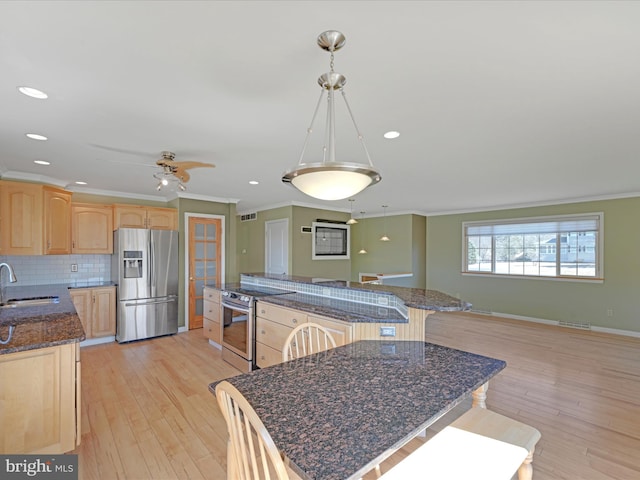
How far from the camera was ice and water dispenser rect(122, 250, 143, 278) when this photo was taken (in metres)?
4.57

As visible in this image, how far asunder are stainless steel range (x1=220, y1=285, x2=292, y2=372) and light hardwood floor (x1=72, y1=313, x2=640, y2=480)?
18 cm

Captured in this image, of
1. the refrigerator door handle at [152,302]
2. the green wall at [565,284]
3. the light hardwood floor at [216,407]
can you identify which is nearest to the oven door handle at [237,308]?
the light hardwood floor at [216,407]

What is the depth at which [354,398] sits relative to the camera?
1.22 metres

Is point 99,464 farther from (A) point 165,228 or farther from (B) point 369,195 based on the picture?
(B) point 369,195

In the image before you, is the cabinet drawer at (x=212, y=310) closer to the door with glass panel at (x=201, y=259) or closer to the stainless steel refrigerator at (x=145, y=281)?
the stainless steel refrigerator at (x=145, y=281)

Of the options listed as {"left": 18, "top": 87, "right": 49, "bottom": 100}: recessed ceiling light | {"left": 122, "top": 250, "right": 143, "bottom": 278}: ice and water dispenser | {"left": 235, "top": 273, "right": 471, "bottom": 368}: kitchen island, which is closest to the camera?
{"left": 18, "top": 87, "right": 49, "bottom": 100}: recessed ceiling light

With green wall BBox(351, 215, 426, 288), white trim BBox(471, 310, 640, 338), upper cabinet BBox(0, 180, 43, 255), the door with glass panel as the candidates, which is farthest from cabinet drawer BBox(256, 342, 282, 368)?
white trim BBox(471, 310, 640, 338)

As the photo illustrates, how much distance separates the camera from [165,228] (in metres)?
5.18

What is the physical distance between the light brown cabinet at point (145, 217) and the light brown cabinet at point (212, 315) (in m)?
1.57

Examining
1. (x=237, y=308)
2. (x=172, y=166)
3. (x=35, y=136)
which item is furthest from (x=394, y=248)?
(x=35, y=136)

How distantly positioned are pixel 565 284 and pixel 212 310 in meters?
6.34

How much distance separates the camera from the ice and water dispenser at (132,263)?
4.57 meters

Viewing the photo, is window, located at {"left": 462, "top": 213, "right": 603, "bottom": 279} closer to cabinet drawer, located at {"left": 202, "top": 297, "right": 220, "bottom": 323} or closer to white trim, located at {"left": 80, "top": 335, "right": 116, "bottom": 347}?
cabinet drawer, located at {"left": 202, "top": 297, "right": 220, "bottom": 323}

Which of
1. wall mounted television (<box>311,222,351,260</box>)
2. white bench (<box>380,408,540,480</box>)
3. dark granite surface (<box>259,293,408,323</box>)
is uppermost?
wall mounted television (<box>311,222,351,260</box>)
